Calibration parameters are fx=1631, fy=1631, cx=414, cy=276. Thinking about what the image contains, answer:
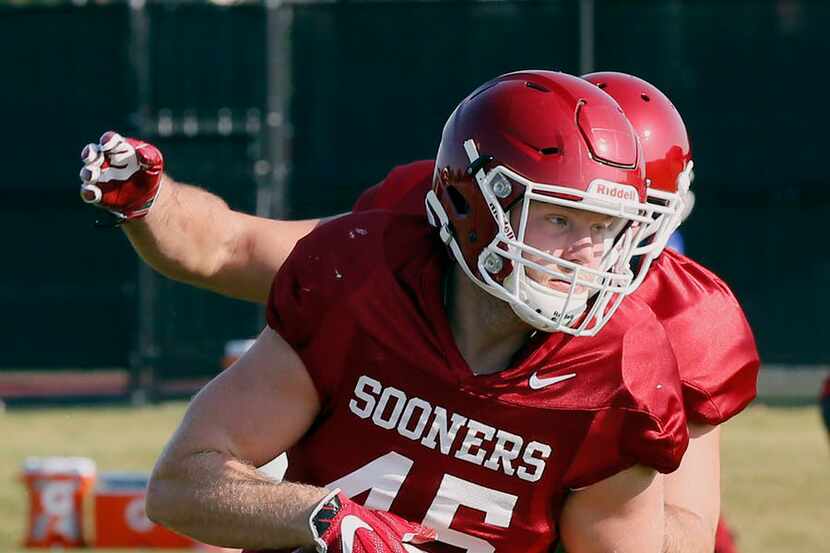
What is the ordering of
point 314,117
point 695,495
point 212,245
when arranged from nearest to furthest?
point 695,495, point 212,245, point 314,117

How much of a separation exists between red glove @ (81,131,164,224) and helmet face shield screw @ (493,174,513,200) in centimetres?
104

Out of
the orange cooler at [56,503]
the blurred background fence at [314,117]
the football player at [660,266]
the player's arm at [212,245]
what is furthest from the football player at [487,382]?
the blurred background fence at [314,117]

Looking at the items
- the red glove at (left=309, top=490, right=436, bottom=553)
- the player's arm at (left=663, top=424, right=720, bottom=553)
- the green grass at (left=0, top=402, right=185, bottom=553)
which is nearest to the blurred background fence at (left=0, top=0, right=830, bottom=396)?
the green grass at (left=0, top=402, right=185, bottom=553)

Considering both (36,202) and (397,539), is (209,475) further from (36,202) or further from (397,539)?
(36,202)

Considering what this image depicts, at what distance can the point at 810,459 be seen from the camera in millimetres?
9273

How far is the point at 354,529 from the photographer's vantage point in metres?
2.86

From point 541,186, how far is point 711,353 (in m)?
0.91

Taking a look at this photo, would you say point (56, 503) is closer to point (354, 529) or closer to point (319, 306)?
point (319, 306)

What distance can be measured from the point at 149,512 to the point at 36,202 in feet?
30.8

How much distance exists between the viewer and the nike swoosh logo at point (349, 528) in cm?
284

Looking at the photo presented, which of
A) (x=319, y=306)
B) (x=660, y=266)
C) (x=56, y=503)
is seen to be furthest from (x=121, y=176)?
(x=56, y=503)

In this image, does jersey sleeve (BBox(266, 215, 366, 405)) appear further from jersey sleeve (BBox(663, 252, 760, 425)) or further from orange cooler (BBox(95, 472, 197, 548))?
orange cooler (BBox(95, 472, 197, 548))

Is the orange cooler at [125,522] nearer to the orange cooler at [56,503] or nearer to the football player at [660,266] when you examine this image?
the orange cooler at [56,503]

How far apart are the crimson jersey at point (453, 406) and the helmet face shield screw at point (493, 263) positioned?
13 centimetres
